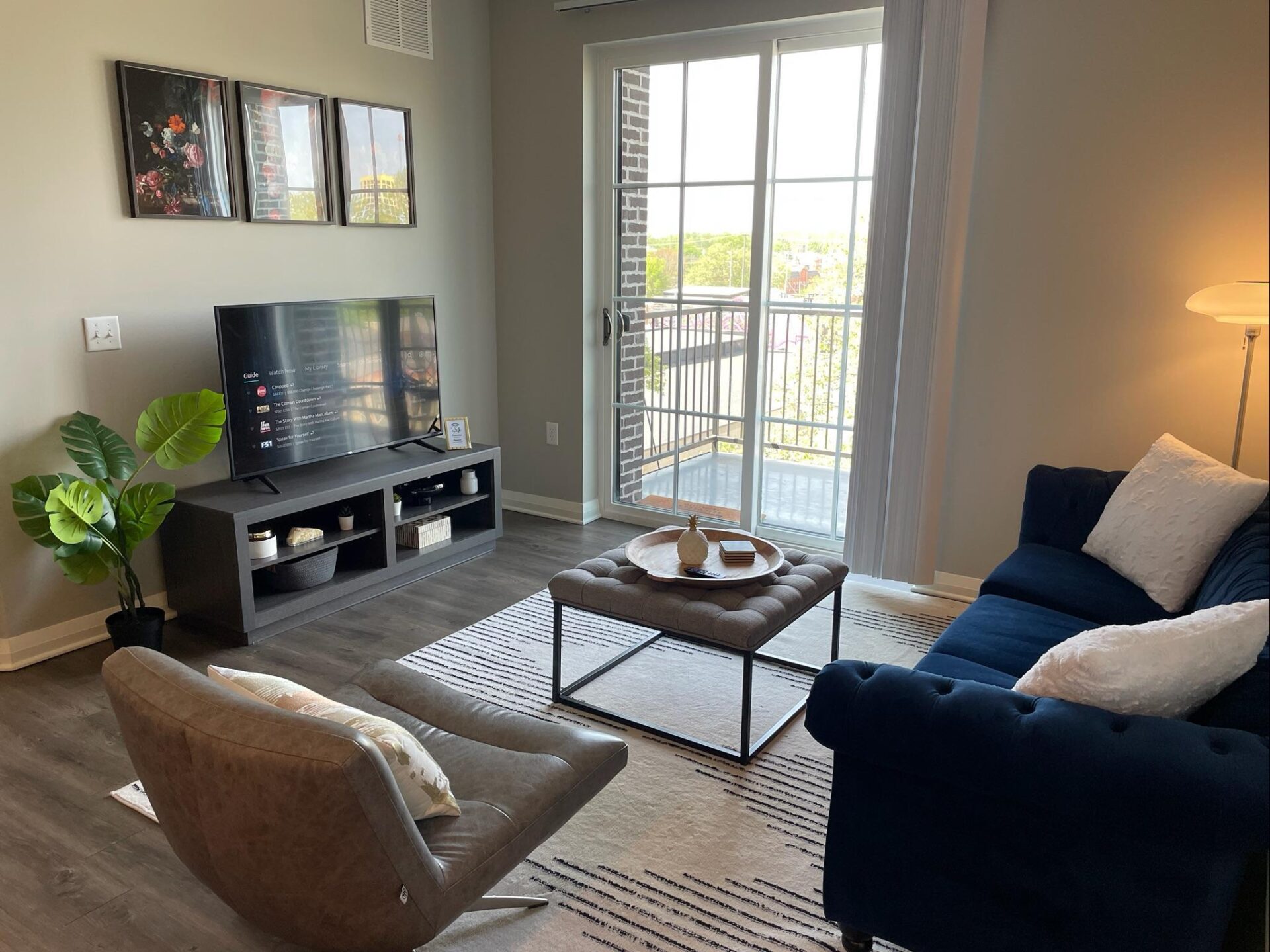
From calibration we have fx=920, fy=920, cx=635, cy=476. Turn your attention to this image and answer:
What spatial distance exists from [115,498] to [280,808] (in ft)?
7.19

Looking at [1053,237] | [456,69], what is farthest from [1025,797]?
[456,69]

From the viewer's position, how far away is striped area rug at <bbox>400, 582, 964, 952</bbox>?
79.0 inches

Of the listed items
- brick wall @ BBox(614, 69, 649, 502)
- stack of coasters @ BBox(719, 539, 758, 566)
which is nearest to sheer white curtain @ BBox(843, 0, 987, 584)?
stack of coasters @ BBox(719, 539, 758, 566)

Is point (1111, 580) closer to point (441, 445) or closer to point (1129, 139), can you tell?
point (1129, 139)

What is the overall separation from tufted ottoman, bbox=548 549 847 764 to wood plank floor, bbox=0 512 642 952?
88 centimetres

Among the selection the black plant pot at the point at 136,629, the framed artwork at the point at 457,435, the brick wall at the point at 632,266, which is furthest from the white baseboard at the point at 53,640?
the brick wall at the point at 632,266

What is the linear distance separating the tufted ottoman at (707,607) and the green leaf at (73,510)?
1515 mm

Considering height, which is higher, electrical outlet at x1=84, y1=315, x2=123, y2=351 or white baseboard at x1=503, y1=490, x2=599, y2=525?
electrical outlet at x1=84, y1=315, x2=123, y2=351

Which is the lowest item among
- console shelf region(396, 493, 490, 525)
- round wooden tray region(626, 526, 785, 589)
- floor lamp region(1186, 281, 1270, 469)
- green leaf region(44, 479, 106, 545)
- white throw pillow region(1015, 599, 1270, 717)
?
console shelf region(396, 493, 490, 525)

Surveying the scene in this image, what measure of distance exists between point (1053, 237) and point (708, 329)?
1.61 m

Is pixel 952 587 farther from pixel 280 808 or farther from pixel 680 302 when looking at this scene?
pixel 280 808

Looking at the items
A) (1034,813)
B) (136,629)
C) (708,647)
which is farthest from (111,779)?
(1034,813)

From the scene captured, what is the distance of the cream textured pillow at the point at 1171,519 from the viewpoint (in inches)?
93.6

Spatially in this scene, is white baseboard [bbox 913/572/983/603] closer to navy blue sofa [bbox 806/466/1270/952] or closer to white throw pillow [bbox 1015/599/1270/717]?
navy blue sofa [bbox 806/466/1270/952]
